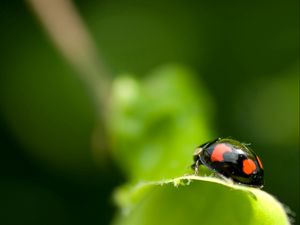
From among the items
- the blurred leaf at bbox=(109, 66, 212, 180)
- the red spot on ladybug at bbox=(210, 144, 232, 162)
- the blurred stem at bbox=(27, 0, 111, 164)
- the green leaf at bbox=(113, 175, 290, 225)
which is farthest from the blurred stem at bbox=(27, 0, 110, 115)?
the green leaf at bbox=(113, 175, 290, 225)

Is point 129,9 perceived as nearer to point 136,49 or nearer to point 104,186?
point 136,49

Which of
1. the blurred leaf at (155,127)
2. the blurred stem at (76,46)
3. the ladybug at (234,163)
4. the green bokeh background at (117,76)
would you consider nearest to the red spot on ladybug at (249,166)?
the ladybug at (234,163)

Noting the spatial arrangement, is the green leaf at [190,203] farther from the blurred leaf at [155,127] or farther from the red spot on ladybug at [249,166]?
the blurred leaf at [155,127]

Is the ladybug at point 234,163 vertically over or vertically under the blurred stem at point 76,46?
under

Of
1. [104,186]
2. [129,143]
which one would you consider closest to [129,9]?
[104,186]

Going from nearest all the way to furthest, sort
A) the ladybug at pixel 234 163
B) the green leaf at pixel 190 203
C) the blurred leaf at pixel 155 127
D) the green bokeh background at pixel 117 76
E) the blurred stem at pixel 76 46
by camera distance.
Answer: the green leaf at pixel 190 203, the ladybug at pixel 234 163, the blurred leaf at pixel 155 127, the blurred stem at pixel 76 46, the green bokeh background at pixel 117 76

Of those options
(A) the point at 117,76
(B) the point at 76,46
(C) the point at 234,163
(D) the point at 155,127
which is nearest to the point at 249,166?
(C) the point at 234,163
